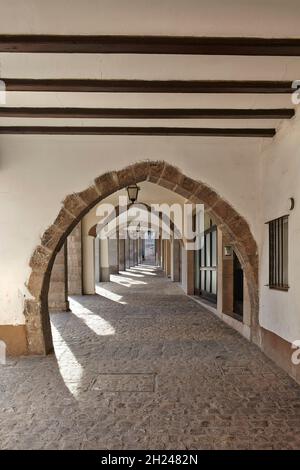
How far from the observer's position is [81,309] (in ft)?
24.3

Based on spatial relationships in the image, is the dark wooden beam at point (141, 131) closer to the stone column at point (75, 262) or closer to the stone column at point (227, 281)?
the stone column at point (227, 281)

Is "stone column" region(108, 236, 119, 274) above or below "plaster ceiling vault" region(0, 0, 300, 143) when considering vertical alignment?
below

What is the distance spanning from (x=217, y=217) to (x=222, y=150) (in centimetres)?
74

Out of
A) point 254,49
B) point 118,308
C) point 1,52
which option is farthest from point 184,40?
point 118,308

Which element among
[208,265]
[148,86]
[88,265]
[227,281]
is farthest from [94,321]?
[148,86]

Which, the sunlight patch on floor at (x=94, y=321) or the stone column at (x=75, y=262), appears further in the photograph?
the stone column at (x=75, y=262)

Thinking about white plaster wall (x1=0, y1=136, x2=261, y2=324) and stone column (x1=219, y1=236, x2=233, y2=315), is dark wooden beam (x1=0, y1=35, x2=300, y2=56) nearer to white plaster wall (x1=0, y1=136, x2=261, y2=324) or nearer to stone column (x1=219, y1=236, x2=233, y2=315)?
white plaster wall (x1=0, y1=136, x2=261, y2=324)

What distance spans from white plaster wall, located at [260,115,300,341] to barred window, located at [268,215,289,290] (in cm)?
8

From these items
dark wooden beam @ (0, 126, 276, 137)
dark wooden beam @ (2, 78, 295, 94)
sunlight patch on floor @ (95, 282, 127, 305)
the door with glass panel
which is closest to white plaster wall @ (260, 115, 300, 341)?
dark wooden beam @ (0, 126, 276, 137)

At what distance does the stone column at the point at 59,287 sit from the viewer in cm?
721

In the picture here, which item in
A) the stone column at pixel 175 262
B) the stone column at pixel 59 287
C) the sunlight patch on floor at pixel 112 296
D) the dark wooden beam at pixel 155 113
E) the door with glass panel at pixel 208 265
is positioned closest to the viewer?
the dark wooden beam at pixel 155 113

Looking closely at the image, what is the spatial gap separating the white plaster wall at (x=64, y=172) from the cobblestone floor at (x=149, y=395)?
102 cm

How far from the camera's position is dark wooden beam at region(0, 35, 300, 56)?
234 centimetres

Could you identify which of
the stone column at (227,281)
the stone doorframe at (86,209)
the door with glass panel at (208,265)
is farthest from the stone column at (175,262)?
the stone doorframe at (86,209)
